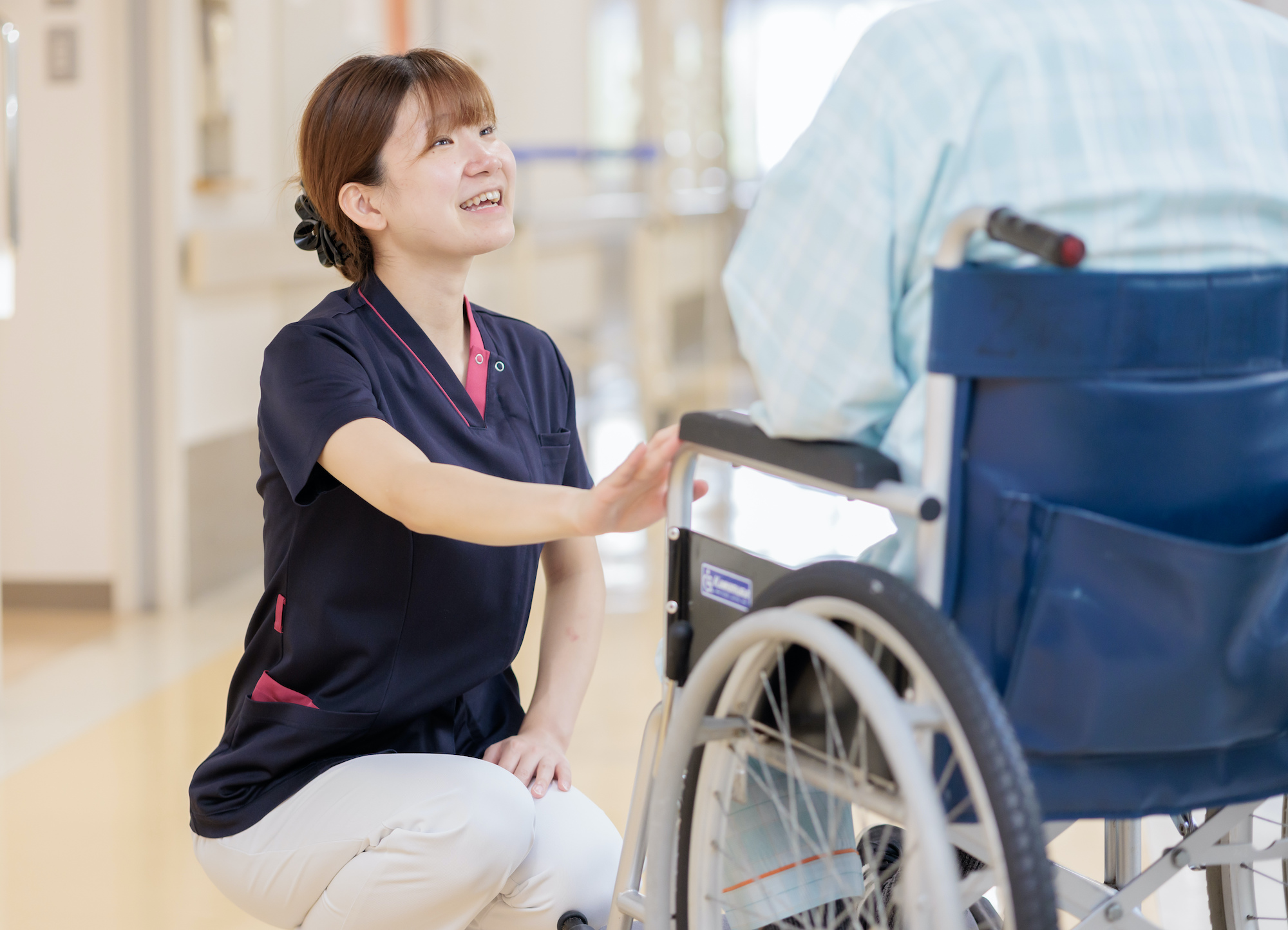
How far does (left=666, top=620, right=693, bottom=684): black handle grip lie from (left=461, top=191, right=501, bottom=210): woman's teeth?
516mm

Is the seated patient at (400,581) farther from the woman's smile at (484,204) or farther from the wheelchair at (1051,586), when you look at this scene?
the wheelchair at (1051,586)

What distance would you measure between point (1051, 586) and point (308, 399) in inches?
27.2

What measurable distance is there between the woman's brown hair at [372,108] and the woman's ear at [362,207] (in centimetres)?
1

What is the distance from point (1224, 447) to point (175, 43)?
117 inches

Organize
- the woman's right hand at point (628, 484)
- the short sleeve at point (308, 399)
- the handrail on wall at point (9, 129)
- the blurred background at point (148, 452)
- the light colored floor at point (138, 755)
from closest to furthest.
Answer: the woman's right hand at point (628, 484), the short sleeve at point (308, 399), the light colored floor at point (138, 755), the blurred background at point (148, 452), the handrail on wall at point (9, 129)

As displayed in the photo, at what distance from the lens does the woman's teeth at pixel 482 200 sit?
1434mm

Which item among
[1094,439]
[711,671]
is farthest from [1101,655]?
[711,671]

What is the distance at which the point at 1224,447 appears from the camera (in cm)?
98

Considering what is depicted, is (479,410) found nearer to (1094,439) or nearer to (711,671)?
(711,671)

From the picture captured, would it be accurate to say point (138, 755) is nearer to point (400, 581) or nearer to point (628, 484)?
point (400, 581)

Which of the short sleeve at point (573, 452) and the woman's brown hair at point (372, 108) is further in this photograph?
the short sleeve at point (573, 452)

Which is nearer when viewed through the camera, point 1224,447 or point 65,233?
point 1224,447

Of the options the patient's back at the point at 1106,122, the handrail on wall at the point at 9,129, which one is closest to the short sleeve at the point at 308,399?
the patient's back at the point at 1106,122

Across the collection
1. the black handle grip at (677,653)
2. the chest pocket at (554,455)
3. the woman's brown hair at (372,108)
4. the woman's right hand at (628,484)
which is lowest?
the black handle grip at (677,653)
